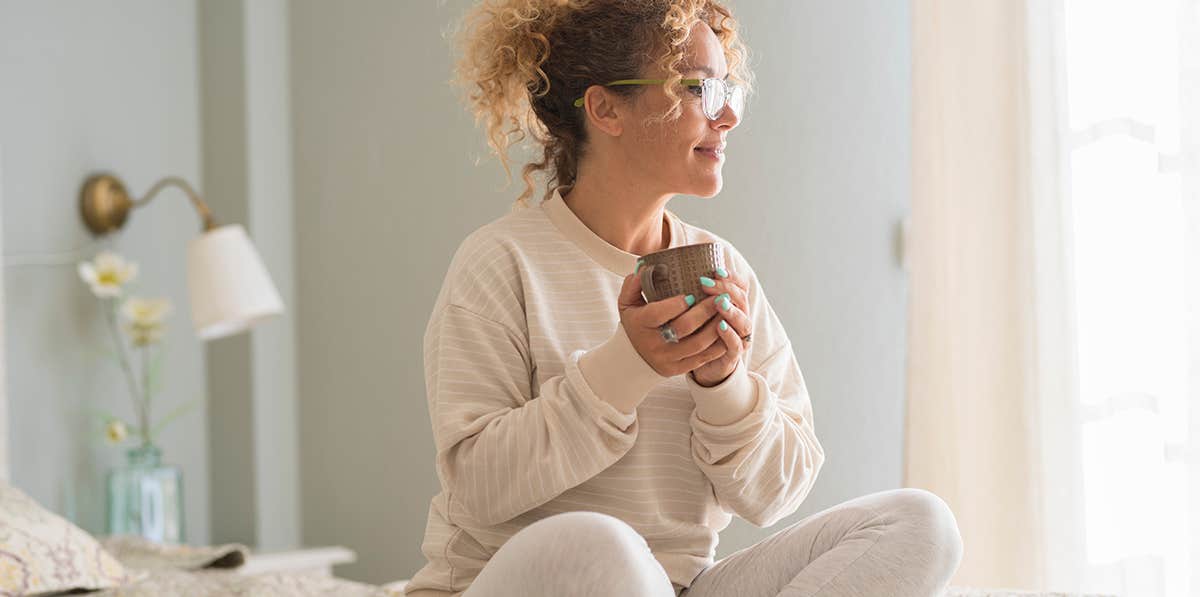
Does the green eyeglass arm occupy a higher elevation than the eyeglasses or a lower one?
higher

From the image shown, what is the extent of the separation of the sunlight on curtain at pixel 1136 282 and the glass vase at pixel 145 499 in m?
1.93

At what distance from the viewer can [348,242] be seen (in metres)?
3.17

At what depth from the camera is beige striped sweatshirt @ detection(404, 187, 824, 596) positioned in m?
1.26

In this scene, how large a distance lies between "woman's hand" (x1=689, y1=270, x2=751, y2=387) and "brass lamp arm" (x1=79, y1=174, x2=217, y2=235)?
6.14ft

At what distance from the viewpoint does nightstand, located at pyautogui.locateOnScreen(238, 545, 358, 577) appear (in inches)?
110

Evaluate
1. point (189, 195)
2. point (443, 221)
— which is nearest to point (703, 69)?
point (443, 221)

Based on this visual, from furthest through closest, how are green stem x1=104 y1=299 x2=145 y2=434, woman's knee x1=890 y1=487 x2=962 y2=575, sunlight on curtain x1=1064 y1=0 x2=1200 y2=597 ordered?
green stem x1=104 y1=299 x2=145 y2=434 → sunlight on curtain x1=1064 y1=0 x2=1200 y2=597 → woman's knee x1=890 y1=487 x2=962 y2=575

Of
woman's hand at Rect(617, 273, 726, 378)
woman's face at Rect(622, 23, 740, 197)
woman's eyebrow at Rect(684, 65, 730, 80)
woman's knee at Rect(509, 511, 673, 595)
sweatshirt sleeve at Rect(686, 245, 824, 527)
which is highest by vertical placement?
woman's eyebrow at Rect(684, 65, 730, 80)

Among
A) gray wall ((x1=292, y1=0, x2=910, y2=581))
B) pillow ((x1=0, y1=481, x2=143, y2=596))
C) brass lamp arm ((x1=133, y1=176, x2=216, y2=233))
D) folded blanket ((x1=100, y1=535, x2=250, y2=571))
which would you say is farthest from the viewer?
brass lamp arm ((x1=133, y1=176, x2=216, y2=233))

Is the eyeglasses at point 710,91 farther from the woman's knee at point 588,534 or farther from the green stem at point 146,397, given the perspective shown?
the green stem at point 146,397

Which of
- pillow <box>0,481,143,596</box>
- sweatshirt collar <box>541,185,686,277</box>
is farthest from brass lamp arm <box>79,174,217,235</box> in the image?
sweatshirt collar <box>541,185,686,277</box>

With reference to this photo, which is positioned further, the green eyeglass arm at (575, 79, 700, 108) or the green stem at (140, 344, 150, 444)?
the green stem at (140, 344, 150, 444)

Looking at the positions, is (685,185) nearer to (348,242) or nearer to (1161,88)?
(1161,88)

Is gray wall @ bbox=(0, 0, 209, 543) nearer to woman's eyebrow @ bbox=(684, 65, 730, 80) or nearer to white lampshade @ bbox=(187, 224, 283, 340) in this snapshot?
white lampshade @ bbox=(187, 224, 283, 340)
